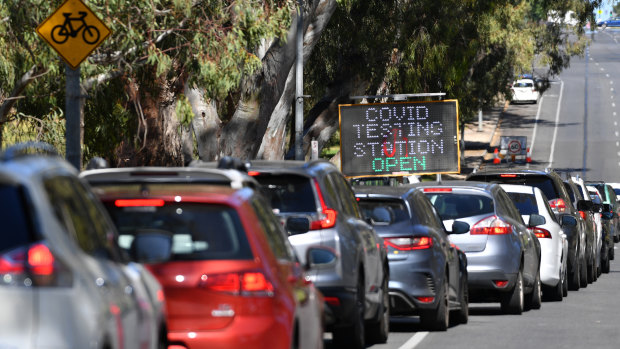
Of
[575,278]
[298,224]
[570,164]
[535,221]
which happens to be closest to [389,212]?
[298,224]

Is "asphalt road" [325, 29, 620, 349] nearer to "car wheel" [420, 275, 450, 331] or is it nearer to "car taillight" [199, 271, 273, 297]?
"car wheel" [420, 275, 450, 331]

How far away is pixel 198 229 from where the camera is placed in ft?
24.6

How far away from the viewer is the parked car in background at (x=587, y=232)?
22.2 metres

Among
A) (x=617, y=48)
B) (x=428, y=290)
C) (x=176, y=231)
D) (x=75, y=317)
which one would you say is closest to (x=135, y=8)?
(x=428, y=290)

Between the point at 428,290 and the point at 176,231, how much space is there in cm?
623

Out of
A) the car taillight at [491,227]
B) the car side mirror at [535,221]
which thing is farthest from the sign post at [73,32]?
the car side mirror at [535,221]

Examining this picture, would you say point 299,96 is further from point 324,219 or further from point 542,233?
point 324,219

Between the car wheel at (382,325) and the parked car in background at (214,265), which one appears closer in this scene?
the parked car in background at (214,265)

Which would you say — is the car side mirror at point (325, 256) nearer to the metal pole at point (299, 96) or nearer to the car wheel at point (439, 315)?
the car wheel at point (439, 315)

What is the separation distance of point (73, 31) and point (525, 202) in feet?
29.3

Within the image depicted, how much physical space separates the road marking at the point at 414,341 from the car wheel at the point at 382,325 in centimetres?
22

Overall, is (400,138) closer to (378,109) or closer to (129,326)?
(378,109)

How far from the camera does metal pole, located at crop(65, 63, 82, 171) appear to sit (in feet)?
39.6

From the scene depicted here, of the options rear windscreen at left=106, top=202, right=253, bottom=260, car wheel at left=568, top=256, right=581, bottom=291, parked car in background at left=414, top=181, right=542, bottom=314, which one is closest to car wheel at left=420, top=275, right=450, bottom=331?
parked car in background at left=414, top=181, right=542, bottom=314
